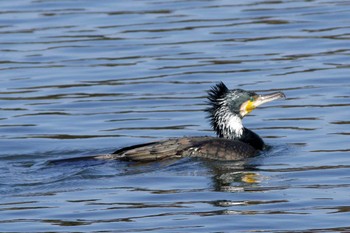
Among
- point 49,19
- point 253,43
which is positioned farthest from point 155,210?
point 49,19

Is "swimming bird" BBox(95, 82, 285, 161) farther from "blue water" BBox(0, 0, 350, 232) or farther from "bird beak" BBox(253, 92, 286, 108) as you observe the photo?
"blue water" BBox(0, 0, 350, 232)

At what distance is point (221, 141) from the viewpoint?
15.6 meters

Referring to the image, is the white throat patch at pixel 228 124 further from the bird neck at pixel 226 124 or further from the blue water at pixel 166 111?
the blue water at pixel 166 111

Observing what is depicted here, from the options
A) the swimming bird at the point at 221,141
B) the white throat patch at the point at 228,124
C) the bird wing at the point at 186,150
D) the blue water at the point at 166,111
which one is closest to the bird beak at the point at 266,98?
the swimming bird at the point at 221,141

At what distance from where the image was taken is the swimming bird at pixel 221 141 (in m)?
15.2

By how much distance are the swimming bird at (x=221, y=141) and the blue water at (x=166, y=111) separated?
15cm

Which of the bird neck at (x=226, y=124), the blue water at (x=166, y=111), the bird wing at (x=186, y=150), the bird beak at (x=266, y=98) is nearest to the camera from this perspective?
the blue water at (x=166, y=111)

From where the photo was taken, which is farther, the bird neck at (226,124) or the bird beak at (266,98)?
the bird neck at (226,124)

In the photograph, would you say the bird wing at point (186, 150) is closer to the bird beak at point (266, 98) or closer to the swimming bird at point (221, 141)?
the swimming bird at point (221, 141)

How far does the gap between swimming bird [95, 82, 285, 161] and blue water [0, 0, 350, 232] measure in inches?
5.8

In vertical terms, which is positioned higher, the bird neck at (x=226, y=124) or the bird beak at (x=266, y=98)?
the bird beak at (x=266, y=98)

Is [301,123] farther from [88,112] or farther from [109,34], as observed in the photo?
[109,34]

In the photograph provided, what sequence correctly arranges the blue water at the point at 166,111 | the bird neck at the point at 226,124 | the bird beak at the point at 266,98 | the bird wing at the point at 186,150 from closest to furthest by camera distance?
the blue water at the point at 166,111
the bird wing at the point at 186,150
the bird beak at the point at 266,98
the bird neck at the point at 226,124

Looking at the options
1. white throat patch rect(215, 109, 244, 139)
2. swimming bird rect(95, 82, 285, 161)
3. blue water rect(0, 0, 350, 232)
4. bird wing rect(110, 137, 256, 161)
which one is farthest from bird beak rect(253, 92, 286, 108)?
bird wing rect(110, 137, 256, 161)
